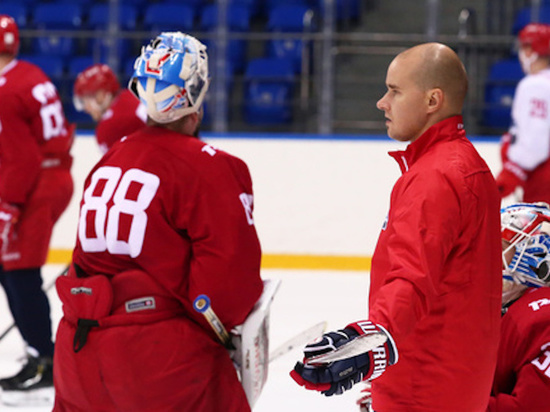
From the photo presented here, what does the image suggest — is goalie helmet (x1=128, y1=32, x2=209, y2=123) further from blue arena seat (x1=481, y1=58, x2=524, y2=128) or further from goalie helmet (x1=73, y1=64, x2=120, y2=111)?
blue arena seat (x1=481, y1=58, x2=524, y2=128)

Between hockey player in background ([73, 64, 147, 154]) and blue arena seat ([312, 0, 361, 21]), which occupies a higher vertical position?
blue arena seat ([312, 0, 361, 21])

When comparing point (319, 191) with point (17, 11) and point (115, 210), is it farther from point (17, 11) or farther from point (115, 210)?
point (115, 210)

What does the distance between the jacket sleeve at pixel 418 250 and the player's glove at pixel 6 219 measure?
7.03ft

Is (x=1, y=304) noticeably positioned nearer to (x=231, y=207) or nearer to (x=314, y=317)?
(x=314, y=317)

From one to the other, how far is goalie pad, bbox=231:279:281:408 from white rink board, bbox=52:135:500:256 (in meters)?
3.78

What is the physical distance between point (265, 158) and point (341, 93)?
1.67 m

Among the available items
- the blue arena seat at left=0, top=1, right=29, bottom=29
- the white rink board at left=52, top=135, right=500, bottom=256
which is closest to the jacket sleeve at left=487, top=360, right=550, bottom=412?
the white rink board at left=52, top=135, right=500, bottom=256

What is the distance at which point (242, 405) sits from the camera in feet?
6.70

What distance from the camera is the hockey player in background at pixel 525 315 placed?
193 cm

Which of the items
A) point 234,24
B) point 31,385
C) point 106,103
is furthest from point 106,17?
point 31,385

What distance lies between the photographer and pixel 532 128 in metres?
4.14

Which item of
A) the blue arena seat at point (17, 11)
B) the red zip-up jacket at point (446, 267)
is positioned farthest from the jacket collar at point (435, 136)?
the blue arena seat at point (17, 11)

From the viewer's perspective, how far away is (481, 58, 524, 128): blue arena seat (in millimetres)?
6941

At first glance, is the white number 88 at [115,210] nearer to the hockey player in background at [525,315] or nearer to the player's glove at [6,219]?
the hockey player in background at [525,315]
